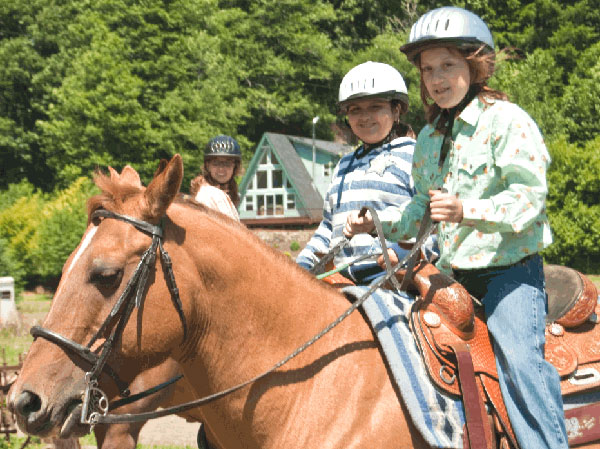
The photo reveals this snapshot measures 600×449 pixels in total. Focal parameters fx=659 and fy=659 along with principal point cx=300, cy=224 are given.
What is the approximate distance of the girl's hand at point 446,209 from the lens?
273cm

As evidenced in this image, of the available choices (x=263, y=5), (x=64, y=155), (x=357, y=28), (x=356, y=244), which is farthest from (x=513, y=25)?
(x=356, y=244)

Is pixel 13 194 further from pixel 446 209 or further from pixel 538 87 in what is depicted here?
pixel 446 209

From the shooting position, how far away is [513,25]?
55156 millimetres

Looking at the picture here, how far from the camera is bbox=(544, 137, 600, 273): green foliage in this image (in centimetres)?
3095

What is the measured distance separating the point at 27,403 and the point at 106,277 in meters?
A: 0.54

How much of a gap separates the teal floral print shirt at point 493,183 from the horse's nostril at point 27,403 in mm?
1827

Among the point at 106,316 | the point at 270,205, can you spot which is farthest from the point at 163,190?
the point at 270,205

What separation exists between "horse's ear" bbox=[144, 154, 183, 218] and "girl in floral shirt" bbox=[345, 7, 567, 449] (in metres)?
1.07

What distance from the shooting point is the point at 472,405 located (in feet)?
9.14

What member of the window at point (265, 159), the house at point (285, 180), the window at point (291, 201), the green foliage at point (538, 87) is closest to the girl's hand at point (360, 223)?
the green foliage at point (538, 87)

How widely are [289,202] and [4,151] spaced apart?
898 inches

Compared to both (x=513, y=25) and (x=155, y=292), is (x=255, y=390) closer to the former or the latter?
(x=155, y=292)

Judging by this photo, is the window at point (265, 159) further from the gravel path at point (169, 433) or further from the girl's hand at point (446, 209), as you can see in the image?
the girl's hand at point (446, 209)

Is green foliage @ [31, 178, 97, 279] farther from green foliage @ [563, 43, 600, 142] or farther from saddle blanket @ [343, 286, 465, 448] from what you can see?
green foliage @ [563, 43, 600, 142]
